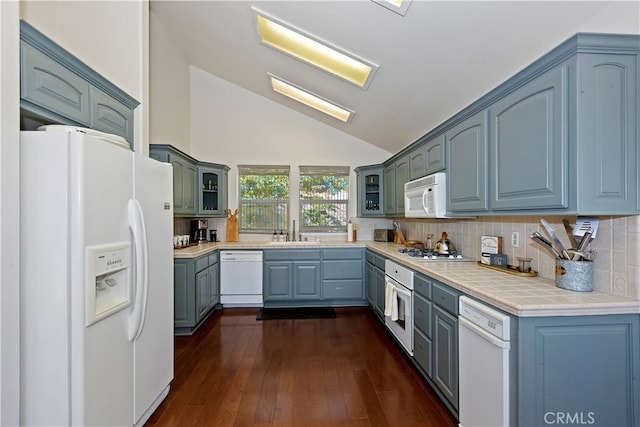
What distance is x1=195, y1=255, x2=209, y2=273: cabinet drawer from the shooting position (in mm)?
3280

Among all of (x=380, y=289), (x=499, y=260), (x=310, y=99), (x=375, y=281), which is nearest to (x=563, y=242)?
(x=499, y=260)

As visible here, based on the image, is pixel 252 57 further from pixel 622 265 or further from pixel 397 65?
pixel 622 265

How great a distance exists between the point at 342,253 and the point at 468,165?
7.26ft

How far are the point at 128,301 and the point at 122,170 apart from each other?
0.71 meters

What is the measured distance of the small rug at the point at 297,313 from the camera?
3697 mm

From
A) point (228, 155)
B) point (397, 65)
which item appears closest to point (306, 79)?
point (397, 65)

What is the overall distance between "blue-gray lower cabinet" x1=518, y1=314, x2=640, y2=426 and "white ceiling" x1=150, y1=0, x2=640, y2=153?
139 cm

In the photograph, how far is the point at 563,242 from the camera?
1792 millimetres

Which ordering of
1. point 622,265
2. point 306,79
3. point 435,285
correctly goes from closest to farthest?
1. point 622,265
2. point 435,285
3. point 306,79

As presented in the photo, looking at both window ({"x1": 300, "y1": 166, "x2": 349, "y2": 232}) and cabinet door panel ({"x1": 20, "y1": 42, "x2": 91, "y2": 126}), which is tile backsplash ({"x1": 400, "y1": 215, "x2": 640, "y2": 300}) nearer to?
window ({"x1": 300, "y1": 166, "x2": 349, "y2": 232})

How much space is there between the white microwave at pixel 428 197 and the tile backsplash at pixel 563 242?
418 millimetres

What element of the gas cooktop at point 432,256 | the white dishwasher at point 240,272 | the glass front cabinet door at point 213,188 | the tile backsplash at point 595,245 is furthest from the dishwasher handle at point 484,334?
the glass front cabinet door at point 213,188

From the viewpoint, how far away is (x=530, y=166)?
156 cm

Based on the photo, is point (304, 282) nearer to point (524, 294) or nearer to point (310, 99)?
point (310, 99)
